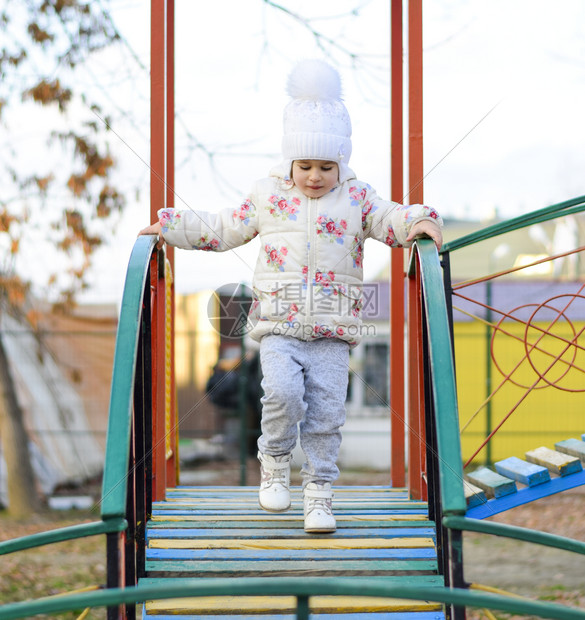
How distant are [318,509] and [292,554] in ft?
0.74

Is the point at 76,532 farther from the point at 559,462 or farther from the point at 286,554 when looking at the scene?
the point at 559,462

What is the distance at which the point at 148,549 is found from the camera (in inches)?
88.8

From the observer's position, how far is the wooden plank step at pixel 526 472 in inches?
107

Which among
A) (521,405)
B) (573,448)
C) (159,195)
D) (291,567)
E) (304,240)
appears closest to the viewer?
(291,567)

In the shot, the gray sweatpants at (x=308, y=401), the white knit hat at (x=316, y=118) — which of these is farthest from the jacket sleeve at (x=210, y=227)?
the gray sweatpants at (x=308, y=401)

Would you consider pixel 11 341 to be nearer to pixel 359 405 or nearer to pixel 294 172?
pixel 359 405

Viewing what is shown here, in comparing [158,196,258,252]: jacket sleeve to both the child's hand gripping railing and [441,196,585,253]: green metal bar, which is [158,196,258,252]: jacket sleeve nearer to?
the child's hand gripping railing

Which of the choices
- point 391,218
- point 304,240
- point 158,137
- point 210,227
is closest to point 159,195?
point 158,137

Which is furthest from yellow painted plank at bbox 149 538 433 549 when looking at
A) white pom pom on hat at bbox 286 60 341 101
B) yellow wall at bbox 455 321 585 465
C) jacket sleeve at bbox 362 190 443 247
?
yellow wall at bbox 455 321 585 465

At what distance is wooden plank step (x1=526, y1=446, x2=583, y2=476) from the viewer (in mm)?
2766

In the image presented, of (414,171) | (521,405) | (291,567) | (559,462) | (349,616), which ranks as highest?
(414,171)

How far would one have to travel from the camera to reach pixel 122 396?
1.80 m

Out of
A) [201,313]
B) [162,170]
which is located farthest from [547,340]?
[162,170]

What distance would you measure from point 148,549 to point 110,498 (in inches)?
27.3
